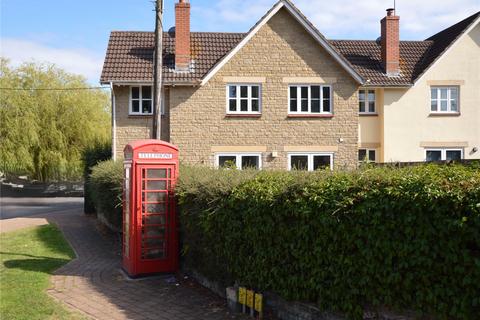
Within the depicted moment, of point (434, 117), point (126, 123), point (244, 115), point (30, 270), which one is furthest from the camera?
point (434, 117)

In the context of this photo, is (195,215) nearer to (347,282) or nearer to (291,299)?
(291,299)

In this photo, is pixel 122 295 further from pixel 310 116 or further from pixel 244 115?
pixel 310 116

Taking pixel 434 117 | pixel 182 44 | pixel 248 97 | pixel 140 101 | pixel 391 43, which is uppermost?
pixel 391 43

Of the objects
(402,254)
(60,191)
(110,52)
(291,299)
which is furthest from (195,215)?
(60,191)

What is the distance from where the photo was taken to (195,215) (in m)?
8.50

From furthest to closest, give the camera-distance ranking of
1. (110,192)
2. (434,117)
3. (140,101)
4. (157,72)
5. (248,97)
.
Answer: (434,117) < (248,97) < (140,101) < (157,72) < (110,192)

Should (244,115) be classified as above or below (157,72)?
below

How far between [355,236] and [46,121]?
3553cm

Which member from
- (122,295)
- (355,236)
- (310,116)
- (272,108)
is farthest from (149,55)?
(355,236)

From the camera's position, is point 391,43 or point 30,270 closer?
point 30,270

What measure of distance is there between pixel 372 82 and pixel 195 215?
18.0m

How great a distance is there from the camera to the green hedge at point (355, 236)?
4645mm

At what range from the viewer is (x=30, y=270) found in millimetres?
9977

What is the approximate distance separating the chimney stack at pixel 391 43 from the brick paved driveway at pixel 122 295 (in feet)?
59.9
